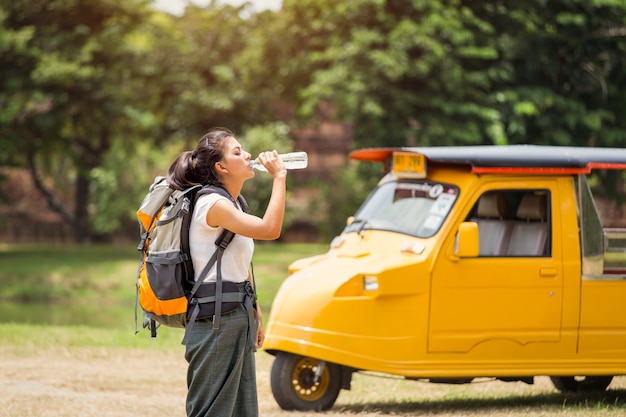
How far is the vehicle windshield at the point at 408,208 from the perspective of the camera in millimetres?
9609

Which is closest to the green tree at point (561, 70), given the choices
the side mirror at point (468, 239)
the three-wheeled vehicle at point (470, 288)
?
the three-wheeled vehicle at point (470, 288)

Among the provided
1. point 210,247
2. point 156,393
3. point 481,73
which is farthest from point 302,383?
point 481,73

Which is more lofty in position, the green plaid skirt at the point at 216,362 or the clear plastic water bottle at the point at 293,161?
the clear plastic water bottle at the point at 293,161

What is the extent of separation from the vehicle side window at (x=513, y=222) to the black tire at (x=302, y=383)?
5.33 ft

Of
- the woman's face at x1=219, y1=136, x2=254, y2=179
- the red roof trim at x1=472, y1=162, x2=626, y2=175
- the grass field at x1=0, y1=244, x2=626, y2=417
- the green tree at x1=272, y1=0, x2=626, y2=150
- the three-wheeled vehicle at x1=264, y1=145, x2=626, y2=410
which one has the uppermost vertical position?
→ the green tree at x1=272, y1=0, x2=626, y2=150

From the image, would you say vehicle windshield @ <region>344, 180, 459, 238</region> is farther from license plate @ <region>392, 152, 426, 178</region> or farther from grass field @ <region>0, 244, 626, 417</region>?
grass field @ <region>0, 244, 626, 417</region>

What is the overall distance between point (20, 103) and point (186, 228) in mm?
26198

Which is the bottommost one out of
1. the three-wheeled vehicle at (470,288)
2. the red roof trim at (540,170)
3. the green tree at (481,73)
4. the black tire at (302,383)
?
the black tire at (302,383)

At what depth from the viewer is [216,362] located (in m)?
5.81

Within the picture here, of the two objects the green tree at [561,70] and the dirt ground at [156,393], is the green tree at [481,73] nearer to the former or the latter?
the green tree at [561,70]

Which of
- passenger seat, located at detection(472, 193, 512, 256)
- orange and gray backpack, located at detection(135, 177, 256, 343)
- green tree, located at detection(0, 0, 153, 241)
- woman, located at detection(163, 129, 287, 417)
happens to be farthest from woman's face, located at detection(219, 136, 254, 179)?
green tree, located at detection(0, 0, 153, 241)

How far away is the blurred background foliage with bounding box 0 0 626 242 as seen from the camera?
77.3 feet

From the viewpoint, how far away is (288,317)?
9531 millimetres

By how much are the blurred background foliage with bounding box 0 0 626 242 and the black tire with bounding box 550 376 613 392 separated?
12.3 meters
